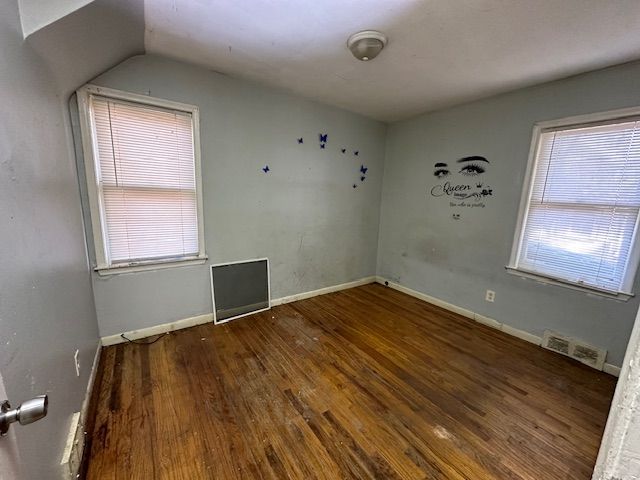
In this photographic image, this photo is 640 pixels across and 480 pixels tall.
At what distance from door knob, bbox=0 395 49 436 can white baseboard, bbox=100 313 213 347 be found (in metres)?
2.06

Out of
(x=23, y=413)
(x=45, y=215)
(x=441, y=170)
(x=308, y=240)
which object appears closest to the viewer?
(x=23, y=413)

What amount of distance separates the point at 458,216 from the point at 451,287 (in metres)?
0.86

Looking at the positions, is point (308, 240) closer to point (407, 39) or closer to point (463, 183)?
point (463, 183)

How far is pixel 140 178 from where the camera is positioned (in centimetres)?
215

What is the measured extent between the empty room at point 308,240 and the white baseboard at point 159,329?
0.01 metres

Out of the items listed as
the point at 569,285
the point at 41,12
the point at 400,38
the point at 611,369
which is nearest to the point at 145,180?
the point at 41,12

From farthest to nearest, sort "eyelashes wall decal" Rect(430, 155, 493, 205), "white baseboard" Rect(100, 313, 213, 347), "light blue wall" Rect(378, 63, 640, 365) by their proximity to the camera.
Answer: "eyelashes wall decal" Rect(430, 155, 493, 205) → "white baseboard" Rect(100, 313, 213, 347) → "light blue wall" Rect(378, 63, 640, 365)

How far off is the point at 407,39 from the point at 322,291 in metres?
2.76

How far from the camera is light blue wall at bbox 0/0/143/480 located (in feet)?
2.65

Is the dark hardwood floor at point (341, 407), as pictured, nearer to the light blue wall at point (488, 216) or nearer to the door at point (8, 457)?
the light blue wall at point (488, 216)

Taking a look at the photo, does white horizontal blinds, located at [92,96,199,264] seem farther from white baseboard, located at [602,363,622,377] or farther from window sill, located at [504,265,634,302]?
white baseboard, located at [602,363,622,377]

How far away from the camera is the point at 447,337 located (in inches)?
101

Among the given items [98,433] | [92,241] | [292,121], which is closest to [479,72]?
[292,121]

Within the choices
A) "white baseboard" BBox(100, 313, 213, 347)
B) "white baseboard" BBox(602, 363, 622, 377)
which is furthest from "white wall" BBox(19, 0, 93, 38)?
"white baseboard" BBox(602, 363, 622, 377)
